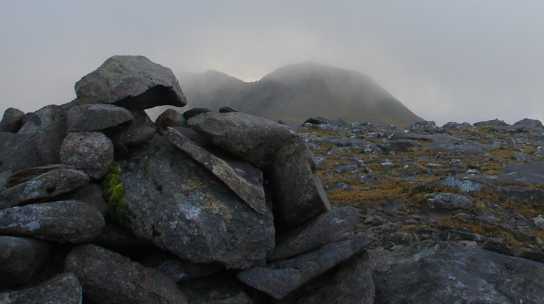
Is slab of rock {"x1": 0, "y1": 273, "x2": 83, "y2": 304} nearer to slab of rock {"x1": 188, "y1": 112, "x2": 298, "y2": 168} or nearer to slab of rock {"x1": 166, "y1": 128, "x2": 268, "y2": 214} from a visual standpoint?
slab of rock {"x1": 166, "y1": 128, "x2": 268, "y2": 214}

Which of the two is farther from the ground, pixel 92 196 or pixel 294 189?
pixel 294 189

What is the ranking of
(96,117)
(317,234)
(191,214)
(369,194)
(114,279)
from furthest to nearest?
(369,194), (317,234), (96,117), (191,214), (114,279)

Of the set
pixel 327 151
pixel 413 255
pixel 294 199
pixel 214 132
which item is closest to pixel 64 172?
pixel 214 132

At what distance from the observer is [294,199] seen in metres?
14.6

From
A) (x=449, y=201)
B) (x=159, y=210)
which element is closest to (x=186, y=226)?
(x=159, y=210)

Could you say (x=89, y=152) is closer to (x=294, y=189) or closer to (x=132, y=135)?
(x=132, y=135)

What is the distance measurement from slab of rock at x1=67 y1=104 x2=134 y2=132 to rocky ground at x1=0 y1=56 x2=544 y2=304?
0.04m

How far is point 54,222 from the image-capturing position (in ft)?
35.2

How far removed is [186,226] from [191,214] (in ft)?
1.16

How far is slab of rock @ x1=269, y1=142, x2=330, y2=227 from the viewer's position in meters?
14.6

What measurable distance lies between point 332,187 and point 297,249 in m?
14.6

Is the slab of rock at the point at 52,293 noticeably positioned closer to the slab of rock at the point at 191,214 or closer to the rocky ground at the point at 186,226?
the rocky ground at the point at 186,226

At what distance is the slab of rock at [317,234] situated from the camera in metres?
13.7

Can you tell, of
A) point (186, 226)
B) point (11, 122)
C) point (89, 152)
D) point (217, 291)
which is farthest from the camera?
point (11, 122)
